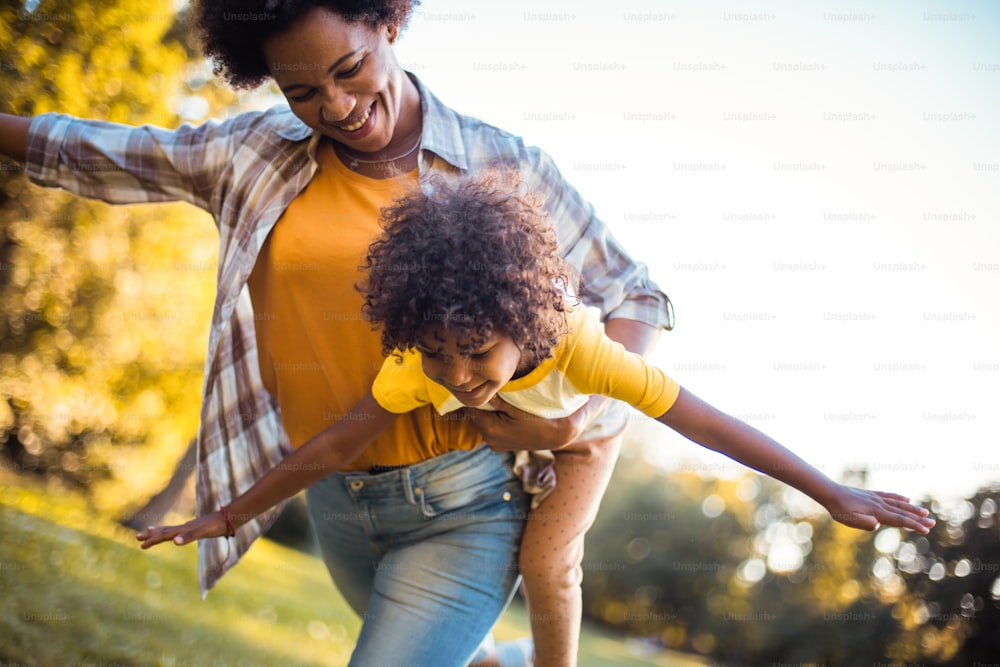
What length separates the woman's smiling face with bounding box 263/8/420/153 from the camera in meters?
2.13

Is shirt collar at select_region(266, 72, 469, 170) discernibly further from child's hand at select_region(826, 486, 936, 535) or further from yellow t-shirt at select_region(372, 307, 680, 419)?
child's hand at select_region(826, 486, 936, 535)

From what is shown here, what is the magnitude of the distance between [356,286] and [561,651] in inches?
50.8

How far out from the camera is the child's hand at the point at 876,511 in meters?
1.95

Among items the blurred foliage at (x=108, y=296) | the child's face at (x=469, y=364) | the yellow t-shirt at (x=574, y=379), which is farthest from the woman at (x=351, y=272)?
the blurred foliage at (x=108, y=296)

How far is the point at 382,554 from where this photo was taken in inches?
97.4

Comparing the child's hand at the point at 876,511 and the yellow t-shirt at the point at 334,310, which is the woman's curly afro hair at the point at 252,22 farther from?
the child's hand at the point at 876,511

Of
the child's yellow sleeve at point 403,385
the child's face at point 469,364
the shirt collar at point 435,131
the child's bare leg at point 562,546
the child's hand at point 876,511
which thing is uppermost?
the shirt collar at point 435,131

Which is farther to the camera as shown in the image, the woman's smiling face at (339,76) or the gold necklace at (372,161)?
the gold necklace at (372,161)

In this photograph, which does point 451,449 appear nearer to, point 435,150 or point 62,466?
point 435,150

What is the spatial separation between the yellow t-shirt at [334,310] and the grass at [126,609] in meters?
2.16

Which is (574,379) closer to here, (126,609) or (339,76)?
(339,76)

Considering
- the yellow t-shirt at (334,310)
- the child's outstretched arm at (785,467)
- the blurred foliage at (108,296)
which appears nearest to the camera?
the child's outstretched arm at (785,467)

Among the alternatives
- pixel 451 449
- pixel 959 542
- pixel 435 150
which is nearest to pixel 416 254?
pixel 435 150

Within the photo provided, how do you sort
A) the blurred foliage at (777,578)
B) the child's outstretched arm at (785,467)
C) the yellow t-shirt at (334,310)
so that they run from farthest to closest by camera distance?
the blurred foliage at (777,578), the yellow t-shirt at (334,310), the child's outstretched arm at (785,467)
